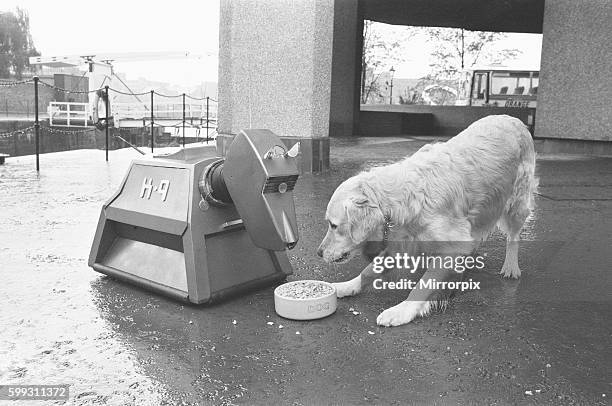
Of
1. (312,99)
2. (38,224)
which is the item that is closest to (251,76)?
(312,99)

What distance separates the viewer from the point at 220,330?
3125mm

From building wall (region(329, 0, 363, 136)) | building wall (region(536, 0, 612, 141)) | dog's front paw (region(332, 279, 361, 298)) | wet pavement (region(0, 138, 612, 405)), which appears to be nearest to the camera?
wet pavement (region(0, 138, 612, 405))

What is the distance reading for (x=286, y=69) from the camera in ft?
30.7

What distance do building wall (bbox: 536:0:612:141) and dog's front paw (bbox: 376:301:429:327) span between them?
11.6m

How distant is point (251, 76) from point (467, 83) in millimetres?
25440

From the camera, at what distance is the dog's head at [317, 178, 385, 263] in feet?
10.8

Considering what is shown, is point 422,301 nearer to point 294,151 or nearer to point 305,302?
point 305,302

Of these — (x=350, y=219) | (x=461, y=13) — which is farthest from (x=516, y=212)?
(x=461, y=13)

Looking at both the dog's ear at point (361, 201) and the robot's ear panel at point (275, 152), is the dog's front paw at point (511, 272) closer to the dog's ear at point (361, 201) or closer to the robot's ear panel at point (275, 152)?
the dog's ear at point (361, 201)

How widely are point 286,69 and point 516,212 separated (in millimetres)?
5928

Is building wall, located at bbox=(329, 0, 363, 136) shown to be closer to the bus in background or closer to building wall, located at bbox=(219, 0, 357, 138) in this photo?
building wall, located at bbox=(219, 0, 357, 138)

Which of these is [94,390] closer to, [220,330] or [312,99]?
[220,330]

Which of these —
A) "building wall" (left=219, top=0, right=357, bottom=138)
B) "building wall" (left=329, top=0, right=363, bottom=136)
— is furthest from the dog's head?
"building wall" (left=329, top=0, right=363, bottom=136)

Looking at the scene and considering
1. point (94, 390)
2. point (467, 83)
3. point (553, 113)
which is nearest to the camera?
point (94, 390)
